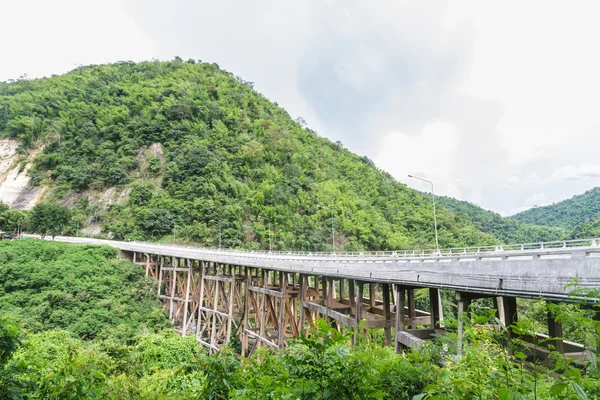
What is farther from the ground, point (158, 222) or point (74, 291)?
point (158, 222)

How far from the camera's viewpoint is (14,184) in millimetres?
59438

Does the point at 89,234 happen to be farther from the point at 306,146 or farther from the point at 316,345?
the point at 316,345

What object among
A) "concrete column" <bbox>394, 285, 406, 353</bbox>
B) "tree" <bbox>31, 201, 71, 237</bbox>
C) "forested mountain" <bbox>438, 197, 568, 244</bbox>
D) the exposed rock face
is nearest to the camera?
"concrete column" <bbox>394, 285, 406, 353</bbox>

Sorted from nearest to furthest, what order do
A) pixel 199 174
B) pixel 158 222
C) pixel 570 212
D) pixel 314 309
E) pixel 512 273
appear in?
pixel 512 273, pixel 314 309, pixel 158 222, pixel 199 174, pixel 570 212

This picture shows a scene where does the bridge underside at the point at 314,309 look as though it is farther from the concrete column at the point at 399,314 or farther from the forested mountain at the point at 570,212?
the forested mountain at the point at 570,212

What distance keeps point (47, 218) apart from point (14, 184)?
25704mm

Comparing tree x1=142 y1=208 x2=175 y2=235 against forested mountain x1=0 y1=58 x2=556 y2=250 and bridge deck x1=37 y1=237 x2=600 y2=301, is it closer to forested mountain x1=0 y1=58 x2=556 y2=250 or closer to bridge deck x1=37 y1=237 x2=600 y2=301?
forested mountain x1=0 y1=58 x2=556 y2=250

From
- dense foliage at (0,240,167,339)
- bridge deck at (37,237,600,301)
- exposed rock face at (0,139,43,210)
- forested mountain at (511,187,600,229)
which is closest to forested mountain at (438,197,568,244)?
forested mountain at (511,187,600,229)

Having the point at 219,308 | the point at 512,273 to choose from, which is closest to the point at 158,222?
the point at 219,308

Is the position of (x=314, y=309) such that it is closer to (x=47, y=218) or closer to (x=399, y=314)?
(x=399, y=314)

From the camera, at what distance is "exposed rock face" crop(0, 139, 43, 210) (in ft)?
188

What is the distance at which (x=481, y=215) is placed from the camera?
288 feet

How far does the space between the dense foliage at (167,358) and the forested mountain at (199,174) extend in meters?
20.8

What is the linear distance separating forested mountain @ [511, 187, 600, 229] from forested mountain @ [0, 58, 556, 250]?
24.2m
